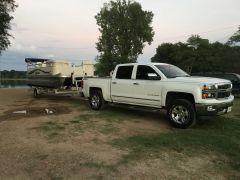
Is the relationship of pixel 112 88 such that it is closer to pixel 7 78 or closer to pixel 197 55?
pixel 197 55

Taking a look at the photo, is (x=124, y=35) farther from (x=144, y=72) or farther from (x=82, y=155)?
(x=82, y=155)

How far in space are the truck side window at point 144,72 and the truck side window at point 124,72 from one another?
0.42 metres

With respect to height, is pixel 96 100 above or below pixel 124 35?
below

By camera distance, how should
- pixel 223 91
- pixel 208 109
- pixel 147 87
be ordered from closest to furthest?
pixel 208 109, pixel 223 91, pixel 147 87

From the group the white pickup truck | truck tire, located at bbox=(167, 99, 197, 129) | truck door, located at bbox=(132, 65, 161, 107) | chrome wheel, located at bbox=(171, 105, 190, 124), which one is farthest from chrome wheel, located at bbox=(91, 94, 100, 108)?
chrome wheel, located at bbox=(171, 105, 190, 124)

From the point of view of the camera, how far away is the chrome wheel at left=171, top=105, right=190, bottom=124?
29.0 ft

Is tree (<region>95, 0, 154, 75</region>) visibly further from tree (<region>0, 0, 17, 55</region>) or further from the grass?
the grass

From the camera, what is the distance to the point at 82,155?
241 inches

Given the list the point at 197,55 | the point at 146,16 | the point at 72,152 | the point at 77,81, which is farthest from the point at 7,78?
the point at 72,152

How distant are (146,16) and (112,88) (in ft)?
138

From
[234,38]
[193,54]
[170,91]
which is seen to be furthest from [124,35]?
[170,91]

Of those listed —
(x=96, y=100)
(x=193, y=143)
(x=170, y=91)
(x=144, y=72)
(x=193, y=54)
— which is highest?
(x=193, y=54)

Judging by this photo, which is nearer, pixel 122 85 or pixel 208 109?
pixel 208 109

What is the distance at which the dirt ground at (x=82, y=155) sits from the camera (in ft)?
17.0
